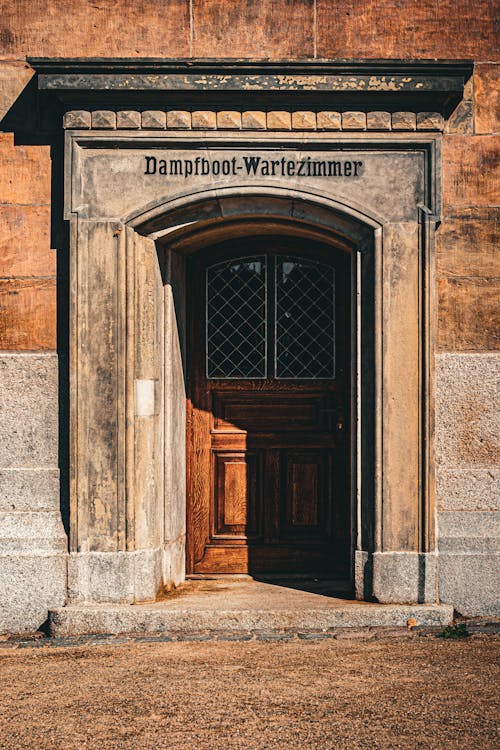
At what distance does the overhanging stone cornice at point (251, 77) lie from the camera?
602 cm

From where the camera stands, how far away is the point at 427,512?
6152mm

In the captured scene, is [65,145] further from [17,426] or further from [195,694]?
[195,694]

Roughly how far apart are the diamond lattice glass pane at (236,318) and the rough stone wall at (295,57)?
52.6 inches

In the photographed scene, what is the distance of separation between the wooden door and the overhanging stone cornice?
1369 millimetres

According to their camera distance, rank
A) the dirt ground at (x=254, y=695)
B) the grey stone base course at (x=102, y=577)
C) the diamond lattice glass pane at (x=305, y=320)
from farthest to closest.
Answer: the diamond lattice glass pane at (x=305, y=320) → the grey stone base course at (x=102, y=577) → the dirt ground at (x=254, y=695)

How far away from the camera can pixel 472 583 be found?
6176mm

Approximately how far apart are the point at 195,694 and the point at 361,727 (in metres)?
0.99

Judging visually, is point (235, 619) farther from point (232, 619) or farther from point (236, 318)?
point (236, 318)

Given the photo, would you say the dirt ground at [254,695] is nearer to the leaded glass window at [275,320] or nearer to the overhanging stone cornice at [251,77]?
the leaded glass window at [275,320]

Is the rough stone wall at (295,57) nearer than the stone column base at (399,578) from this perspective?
No

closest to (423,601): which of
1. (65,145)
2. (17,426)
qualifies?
(17,426)

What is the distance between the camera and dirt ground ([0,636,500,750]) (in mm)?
4105

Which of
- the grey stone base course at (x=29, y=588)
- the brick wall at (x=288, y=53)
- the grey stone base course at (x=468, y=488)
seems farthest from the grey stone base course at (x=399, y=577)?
the grey stone base course at (x=29, y=588)

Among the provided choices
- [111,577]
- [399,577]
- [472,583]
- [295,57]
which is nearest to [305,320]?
[295,57]
